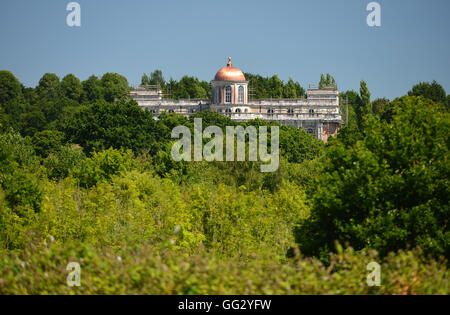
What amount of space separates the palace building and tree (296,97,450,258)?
96325mm

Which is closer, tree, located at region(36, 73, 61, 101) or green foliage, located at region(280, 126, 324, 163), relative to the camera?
green foliage, located at region(280, 126, 324, 163)

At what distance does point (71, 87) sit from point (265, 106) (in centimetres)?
5301

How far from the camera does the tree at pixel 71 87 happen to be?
15950 cm

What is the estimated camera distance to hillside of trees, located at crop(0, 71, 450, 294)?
51.3 ft

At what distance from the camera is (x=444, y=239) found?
2212 centimetres

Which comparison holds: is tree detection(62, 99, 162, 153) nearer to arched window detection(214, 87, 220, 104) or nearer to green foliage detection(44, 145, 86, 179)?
green foliage detection(44, 145, 86, 179)

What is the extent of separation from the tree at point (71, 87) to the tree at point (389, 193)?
456 feet

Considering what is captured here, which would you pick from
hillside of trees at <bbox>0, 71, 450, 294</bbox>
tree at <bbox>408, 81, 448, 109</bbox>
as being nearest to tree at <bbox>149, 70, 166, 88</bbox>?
tree at <bbox>408, 81, 448, 109</bbox>

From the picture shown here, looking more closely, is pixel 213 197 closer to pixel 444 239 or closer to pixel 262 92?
pixel 444 239

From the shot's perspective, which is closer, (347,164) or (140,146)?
(347,164)

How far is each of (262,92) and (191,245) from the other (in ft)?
407

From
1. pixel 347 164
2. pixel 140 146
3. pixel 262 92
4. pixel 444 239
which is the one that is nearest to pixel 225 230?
pixel 347 164

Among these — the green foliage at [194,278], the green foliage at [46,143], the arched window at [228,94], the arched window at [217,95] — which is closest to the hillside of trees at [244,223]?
the green foliage at [194,278]

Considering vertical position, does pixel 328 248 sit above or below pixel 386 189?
below
